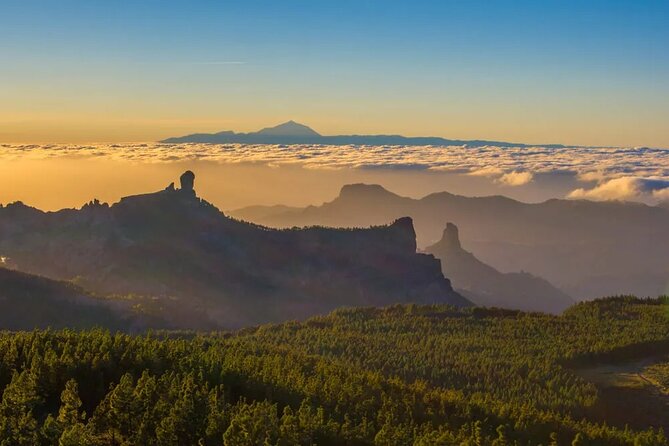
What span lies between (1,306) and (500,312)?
110451 millimetres

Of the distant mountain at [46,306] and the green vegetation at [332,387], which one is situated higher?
the green vegetation at [332,387]

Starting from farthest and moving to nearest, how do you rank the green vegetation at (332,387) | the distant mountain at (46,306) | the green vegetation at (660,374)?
1. the distant mountain at (46,306)
2. the green vegetation at (660,374)
3. the green vegetation at (332,387)

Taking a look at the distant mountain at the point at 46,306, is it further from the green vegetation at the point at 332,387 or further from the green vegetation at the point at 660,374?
the green vegetation at the point at 660,374

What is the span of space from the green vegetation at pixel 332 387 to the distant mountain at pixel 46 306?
3395 inches

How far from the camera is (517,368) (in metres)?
66.9

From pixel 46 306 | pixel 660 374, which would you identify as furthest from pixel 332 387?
pixel 46 306

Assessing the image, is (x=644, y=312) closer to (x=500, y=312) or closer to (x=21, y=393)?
(x=500, y=312)

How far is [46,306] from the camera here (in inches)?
6545

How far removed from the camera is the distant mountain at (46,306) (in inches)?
6260

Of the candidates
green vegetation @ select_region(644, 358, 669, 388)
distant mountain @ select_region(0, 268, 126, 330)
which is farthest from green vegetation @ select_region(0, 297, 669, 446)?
distant mountain @ select_region(0, 268, 126, 330)

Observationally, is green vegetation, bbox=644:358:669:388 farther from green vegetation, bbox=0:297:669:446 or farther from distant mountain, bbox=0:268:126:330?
distant mountain, bbox=0:268:126:330

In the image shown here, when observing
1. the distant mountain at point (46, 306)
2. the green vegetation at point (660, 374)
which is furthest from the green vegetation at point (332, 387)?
the distant mountain at point (46, 306)

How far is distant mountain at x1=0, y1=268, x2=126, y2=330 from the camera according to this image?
522ft

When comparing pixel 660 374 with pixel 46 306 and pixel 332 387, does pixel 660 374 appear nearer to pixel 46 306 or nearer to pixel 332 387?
pixel 332 387
